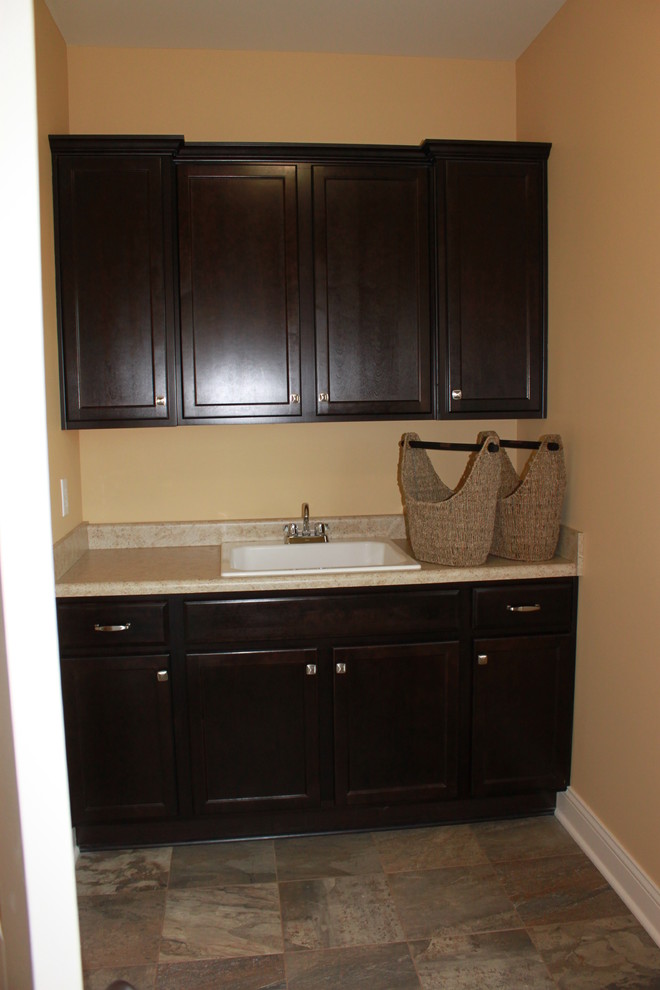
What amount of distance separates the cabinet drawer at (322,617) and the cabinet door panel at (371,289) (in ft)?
2.18

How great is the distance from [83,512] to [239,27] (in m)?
1.81

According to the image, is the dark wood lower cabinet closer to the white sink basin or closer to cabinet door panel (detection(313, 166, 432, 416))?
the white sink basin

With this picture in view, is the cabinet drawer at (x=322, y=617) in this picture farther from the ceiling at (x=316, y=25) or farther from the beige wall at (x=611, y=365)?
the ceiling at (x=316, y=25)

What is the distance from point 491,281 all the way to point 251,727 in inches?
67.2

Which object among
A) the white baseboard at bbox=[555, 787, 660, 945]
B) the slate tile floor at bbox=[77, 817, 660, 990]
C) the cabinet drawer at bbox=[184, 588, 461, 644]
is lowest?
the slate tile floor at bbox=[77, 817, 660, 990]

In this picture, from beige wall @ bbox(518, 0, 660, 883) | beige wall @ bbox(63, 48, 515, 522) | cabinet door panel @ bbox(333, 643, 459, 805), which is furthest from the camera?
beige wall @ bbox(63, 48, 515, 522)

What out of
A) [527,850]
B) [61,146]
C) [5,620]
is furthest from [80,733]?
[5,620]

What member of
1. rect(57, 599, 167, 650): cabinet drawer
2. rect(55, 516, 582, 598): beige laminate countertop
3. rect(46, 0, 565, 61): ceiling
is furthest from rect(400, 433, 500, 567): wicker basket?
rect(46, 0, 565, 61): ceiling

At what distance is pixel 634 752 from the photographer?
2111mm

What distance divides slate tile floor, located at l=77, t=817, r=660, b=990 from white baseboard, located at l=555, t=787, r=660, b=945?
0.10ft

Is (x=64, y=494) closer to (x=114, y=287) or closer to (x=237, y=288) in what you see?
(x=114, y=287)

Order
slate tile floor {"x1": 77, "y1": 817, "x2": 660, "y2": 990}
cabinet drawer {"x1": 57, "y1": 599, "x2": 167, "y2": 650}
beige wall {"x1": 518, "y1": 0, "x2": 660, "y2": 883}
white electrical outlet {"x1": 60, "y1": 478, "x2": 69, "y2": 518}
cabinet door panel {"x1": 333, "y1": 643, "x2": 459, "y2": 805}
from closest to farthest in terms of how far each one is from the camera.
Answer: slate tile floor {"x1": 77, "y1": 817, "x2": 660, "y2": 990} → beige wall {"x1": 518, "y1": 0, "x2": 660, "y2": 883} → cabinet drawer {"x1": 57, "y1": 599, "x2": 167, "y2": 650} → cabinet door panel {"x1": 333, "y1": 643, "x2": 459, "y2": 805} → white electrical outlet {"x1": 60, "y1": 478, "x2": 69, "y2": 518}

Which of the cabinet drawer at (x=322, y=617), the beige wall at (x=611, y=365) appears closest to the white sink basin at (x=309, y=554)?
the cabinet drawer at (x=322, y=617)

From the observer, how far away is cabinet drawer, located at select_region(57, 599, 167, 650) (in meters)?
2.31
